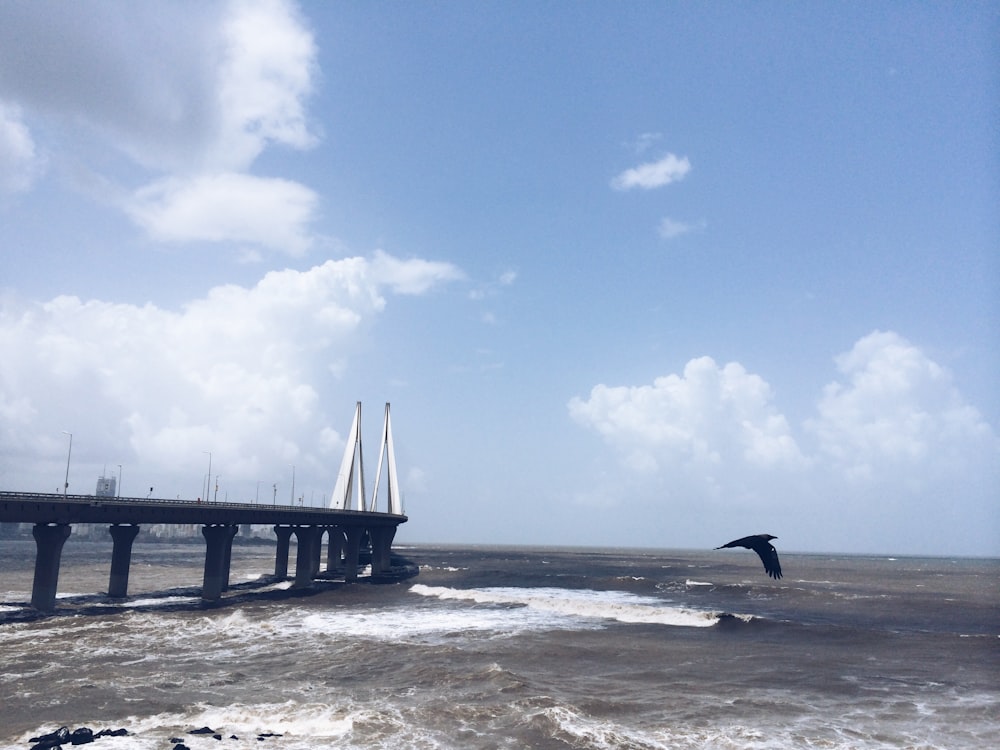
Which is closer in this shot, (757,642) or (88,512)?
(757,642)

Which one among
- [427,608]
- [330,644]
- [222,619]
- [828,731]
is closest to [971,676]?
[828,731]

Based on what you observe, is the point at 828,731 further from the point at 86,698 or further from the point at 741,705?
the point at 86,698

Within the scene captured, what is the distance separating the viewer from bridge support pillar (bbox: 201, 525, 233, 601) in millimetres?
Answer: 68312

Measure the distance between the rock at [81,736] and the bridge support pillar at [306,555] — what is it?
200 ft

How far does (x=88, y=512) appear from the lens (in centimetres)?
6188

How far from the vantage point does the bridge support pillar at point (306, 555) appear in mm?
87625

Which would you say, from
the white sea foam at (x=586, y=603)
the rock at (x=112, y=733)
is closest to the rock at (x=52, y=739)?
the rock at (x=112, y=733)

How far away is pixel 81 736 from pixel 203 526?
6009 cm

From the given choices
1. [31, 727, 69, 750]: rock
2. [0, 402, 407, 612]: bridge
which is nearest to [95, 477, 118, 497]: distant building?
[0, 402, 407, 612]: bridge

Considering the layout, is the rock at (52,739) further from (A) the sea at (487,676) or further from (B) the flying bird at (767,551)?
(B) the flying bird at (767,551)

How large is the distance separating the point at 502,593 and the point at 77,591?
4856cm

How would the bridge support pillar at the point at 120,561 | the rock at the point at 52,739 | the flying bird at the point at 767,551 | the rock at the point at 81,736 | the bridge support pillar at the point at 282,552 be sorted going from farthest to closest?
1. the bridge support pillar at the point at 282,552
2. the bridge support pillar at the point at 120,561
3. the rock at the point at 81,736
4. the rock at the point at 52,739
5. the flying bird at the point at 767,551

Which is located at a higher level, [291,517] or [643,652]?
[291,517]

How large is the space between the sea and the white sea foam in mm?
609
